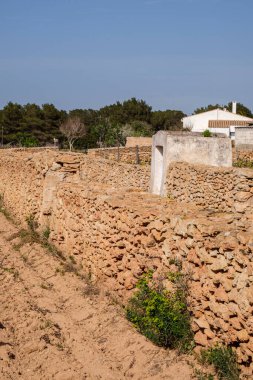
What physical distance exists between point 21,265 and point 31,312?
2.97 metres

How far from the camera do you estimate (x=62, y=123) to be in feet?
196

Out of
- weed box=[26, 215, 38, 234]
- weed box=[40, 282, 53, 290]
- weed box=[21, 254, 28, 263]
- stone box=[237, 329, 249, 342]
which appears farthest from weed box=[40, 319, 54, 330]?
weed box=[26, 215, 38, 234]

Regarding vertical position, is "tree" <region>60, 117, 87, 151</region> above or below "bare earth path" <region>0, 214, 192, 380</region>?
above

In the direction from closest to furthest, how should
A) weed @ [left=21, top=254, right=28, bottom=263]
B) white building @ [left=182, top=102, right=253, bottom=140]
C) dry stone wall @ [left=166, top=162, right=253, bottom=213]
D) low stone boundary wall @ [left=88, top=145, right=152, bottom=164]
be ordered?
weed @ [left=21, top=254, right=28, bottom=263] < dry stone wall @ [left=166, top=162, right=253, bottom=213] < low stone boundary wall @ [left=88, top=145, right=152, bottom=164] < white building @ [left=182, top=102, right=253, bottom=140]

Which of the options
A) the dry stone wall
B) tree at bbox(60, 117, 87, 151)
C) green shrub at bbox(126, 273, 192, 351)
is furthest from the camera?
tree at bbox(60, 117, 87, 151)

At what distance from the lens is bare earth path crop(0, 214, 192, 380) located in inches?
222

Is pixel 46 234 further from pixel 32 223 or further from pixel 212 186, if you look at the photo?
pixel 212 186

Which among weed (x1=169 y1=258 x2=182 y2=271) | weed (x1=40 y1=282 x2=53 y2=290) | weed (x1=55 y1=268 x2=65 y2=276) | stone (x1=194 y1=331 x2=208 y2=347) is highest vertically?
weed (x1=169 y1=258 x2=182 y2=271)

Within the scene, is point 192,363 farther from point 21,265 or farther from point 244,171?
point 244,171

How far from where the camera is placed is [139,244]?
7.34 metres

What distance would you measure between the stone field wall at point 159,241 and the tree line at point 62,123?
117 feet

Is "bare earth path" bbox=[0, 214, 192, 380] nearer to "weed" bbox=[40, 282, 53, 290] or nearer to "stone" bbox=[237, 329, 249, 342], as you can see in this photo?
"weed" bbox=[40, 282, 53, 290]

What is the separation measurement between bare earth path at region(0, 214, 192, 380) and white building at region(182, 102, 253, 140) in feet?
145

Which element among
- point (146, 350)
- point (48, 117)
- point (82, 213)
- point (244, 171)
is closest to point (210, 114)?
point (48, 117)
